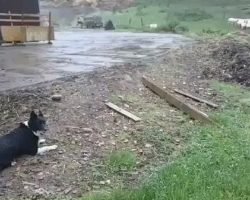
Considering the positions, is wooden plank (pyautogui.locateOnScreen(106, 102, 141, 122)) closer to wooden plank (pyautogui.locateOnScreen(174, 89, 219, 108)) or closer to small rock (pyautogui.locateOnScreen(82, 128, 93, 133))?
small rock (pyautogui.locateOnScreen(82, 128, 93, 133))

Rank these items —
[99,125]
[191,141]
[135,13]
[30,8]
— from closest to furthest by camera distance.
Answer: [191,141]
[99,125]
[30,8]
[135,13]

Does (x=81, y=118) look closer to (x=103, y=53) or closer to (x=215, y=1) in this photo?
(x=103, y=53)

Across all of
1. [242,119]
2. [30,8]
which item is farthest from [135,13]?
[242,119]

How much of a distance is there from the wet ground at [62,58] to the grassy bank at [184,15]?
10899mm

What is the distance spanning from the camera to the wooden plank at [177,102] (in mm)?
7590

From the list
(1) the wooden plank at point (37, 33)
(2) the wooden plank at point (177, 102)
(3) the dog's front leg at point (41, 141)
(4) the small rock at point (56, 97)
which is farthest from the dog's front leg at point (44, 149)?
(1) the wooden plank at point (37, 33)

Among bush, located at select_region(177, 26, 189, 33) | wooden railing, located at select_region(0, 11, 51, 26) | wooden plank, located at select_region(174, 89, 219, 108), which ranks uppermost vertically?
wooden railing, located at select_region(0, 11, 51, 26)

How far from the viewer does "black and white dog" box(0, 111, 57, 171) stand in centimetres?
557

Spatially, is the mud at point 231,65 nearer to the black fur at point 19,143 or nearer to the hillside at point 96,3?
the black fur at point 19,143

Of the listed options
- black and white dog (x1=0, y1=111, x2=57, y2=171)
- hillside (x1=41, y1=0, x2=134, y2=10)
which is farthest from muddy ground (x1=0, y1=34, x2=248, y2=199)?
hillside (x1=41, y1=0, x2=134, y2=10)

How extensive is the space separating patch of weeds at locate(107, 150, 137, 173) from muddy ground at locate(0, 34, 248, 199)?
7 centimetres

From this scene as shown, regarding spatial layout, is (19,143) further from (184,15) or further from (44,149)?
(184,15)

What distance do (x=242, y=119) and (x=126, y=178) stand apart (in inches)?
111

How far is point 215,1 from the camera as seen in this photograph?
41750mm
